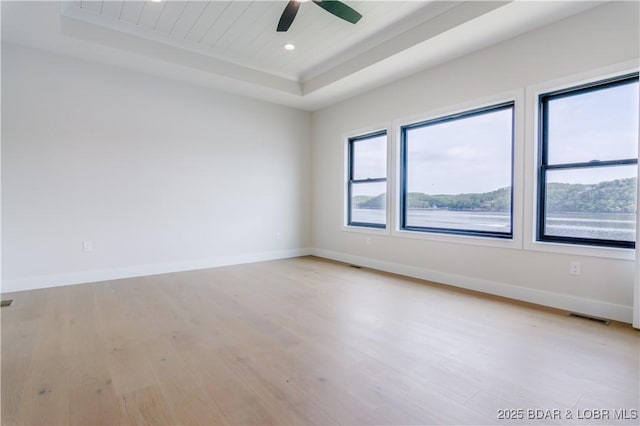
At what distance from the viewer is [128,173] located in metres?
4.25

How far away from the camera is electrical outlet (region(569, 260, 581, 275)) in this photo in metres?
2.94

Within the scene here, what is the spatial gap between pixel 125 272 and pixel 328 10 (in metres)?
4.01

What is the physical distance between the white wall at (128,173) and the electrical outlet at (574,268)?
4154 millimetres

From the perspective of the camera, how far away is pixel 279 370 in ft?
6.38

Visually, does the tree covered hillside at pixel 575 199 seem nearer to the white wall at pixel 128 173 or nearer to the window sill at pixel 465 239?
the window sill at pixel 465 239

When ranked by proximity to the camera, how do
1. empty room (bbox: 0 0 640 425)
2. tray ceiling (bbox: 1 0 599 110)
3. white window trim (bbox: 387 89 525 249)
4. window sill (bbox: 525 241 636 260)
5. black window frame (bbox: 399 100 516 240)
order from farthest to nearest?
black window frame (bbox: 399 100 516 240)
white window trim (bbox: 387 89 525 249)
tray ceiling (bbox: 1 0 599 110)
window sill (bbox: 525 241 636 260)
empty room (bbox: 0 0 640 425)

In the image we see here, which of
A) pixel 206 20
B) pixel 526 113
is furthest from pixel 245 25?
pixel 526 113

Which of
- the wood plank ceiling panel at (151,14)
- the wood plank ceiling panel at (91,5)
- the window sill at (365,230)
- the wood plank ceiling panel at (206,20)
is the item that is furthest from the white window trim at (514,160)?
the wood plank ceiling panel at (91,5)

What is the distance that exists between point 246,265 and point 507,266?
11.9 ft

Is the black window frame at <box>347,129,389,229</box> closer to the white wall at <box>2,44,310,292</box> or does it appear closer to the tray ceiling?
the tray ceiling

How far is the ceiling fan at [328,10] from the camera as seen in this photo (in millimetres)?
2871

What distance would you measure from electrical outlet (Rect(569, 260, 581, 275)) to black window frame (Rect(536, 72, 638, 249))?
7.4 inches

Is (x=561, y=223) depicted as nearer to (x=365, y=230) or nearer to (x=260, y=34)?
(x=365, y=230)

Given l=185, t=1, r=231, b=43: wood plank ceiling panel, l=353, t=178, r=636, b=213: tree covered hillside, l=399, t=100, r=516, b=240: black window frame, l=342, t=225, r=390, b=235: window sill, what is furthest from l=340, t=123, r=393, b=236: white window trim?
l=185, t=1, r=231, b=43: wood plank ceiling panel
